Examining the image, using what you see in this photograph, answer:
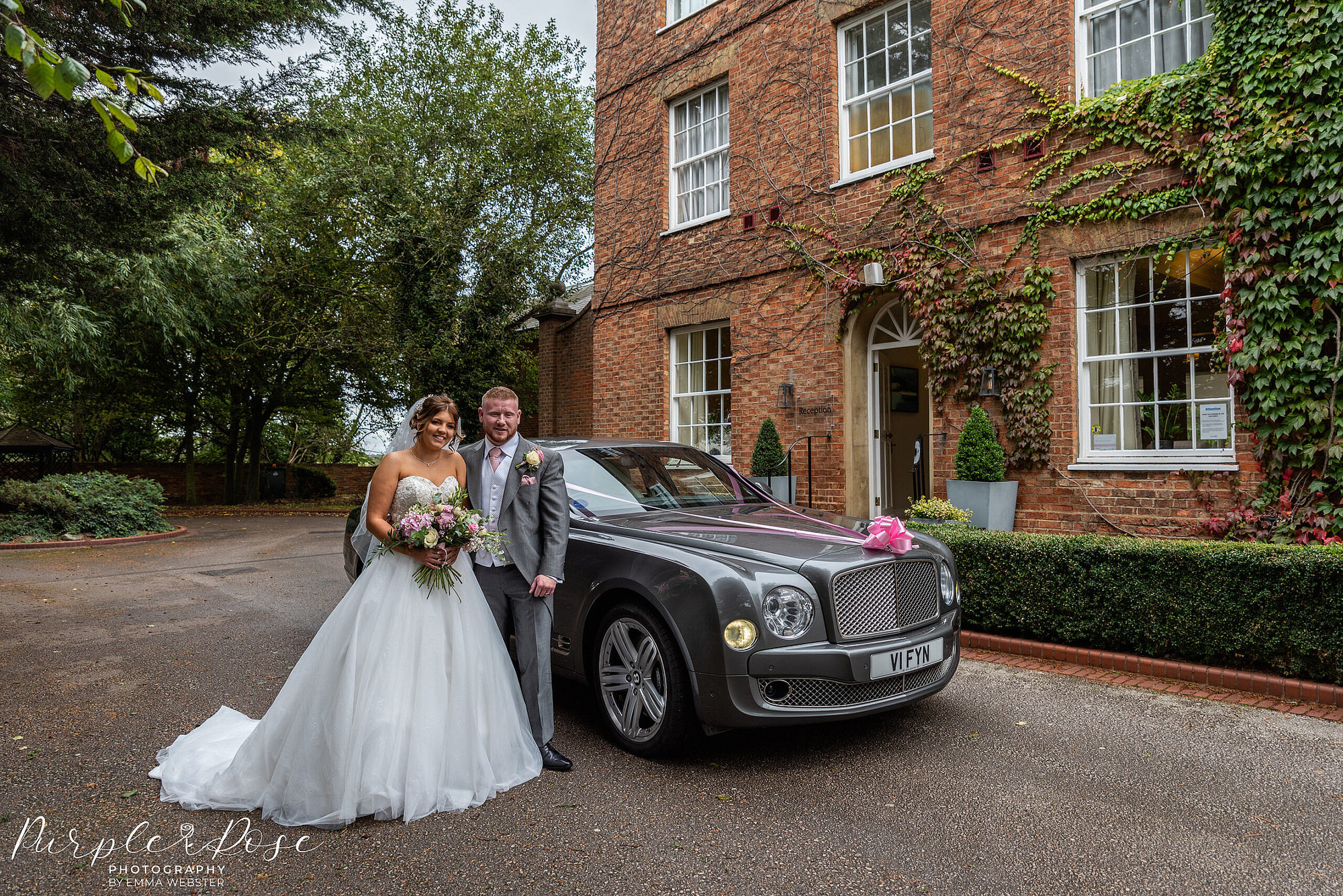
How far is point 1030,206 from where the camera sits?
841 cm

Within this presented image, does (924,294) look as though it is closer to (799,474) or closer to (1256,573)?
(799,474)

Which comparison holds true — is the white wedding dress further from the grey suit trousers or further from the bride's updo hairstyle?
the bride's updo hairstyle

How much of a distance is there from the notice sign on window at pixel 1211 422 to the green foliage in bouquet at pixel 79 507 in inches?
622

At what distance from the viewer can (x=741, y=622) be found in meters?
3.68

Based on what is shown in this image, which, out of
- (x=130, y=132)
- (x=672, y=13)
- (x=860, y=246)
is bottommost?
(x=860, y=246)

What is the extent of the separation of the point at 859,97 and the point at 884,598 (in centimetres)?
807

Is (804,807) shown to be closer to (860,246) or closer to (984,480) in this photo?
(984,480)

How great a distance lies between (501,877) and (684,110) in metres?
11.8

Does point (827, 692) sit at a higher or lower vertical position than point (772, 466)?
lower

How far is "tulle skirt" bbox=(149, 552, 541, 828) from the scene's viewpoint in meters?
3.32

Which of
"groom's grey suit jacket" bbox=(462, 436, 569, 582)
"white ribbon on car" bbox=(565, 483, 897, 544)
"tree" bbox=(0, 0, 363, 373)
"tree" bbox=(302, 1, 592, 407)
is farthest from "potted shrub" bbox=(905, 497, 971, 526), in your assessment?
"tree" bbox=(302, 1, 592, 407)

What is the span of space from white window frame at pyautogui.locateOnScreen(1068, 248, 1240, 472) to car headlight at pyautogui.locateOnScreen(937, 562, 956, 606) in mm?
4243

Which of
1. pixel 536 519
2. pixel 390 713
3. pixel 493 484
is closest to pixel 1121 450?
pixel 536 519

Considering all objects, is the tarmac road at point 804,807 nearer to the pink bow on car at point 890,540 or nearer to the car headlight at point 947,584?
the car headlight at point 947,584
